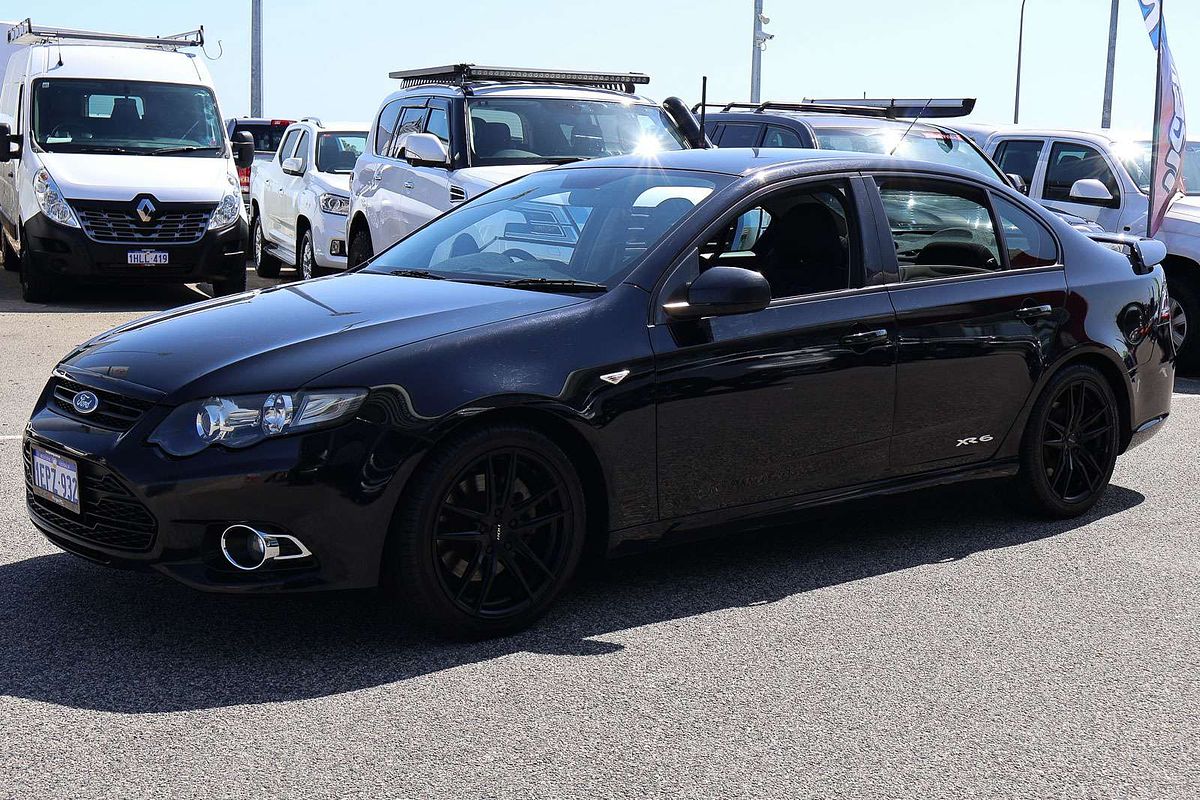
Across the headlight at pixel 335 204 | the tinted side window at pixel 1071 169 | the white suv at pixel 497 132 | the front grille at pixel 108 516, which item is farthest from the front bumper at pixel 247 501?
the headlight at pixel 335 204

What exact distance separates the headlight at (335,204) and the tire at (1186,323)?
7.96 metres

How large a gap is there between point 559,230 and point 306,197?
11.0m

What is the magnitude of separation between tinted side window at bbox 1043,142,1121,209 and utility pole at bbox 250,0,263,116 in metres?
21.6

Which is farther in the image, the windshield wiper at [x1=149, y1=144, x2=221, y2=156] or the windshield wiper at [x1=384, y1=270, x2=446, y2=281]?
the windshield wiper at [x1=149, y1=144, x2=221, y2=156]

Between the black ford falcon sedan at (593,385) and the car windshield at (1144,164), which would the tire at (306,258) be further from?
the black ford falcon sedan at (593,385)

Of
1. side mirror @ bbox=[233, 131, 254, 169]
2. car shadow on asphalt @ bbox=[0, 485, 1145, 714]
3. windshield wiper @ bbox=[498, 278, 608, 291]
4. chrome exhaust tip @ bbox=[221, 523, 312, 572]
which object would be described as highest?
side mirror @ bbox=[233, 131, 254, 169]

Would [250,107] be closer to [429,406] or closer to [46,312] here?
[46,312]

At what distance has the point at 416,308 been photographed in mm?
4887

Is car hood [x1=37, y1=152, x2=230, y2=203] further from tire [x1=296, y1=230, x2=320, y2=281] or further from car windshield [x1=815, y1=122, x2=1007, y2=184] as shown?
car windshield [x1=815, y1=122, x2=1007, y2=184]

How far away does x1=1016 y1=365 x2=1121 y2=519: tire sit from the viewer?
Result: 20.4ft

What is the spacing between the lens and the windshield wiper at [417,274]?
5.48 metres

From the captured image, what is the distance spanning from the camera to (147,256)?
45.4 feet

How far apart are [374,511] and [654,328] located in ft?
3.85

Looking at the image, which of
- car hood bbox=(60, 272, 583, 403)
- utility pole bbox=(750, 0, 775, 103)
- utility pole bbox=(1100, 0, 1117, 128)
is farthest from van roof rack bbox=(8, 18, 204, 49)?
utility pole bbox=(1100, 0, 1117, 128)
